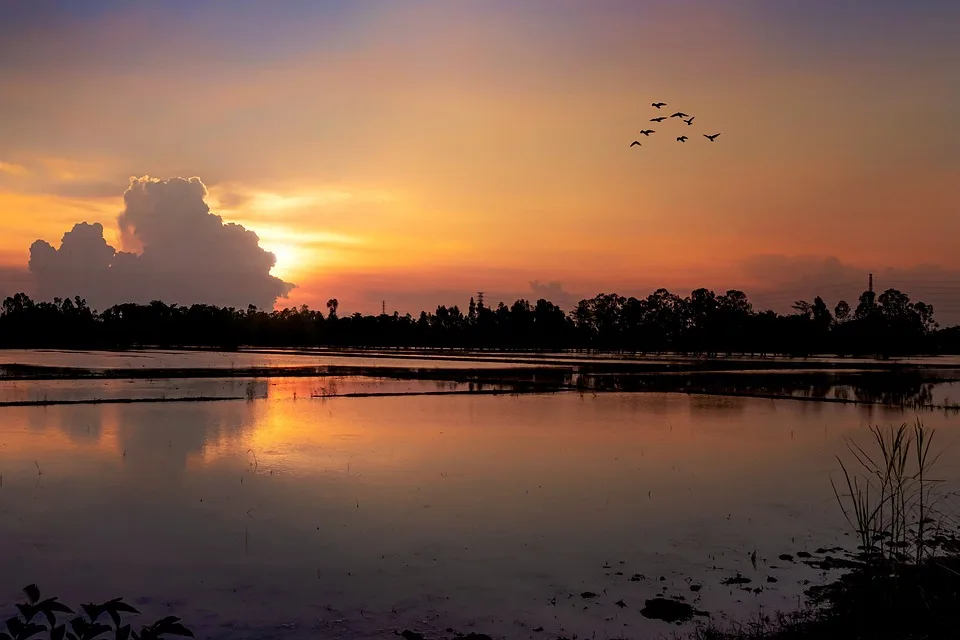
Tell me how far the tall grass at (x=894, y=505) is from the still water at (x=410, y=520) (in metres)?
0.55

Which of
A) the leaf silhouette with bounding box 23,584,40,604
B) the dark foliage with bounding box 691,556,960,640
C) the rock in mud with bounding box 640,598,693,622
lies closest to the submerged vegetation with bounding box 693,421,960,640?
the dark foliage with bounding box 691,556,960,640

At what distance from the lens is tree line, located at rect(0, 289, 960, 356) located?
12719 cm

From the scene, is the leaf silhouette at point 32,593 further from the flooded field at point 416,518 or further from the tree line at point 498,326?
the tree line at point 498,326

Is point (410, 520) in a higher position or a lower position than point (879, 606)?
lower

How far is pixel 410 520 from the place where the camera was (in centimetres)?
980

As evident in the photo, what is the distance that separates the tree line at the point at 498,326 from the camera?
127 metres

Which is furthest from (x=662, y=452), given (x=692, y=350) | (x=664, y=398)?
(x=692, y=350)

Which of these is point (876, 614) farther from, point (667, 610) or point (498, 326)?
point (498, 326)

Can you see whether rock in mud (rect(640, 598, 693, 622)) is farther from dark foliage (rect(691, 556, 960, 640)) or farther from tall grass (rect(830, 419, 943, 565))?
tall grass (rect(830, 419, 943, 565))

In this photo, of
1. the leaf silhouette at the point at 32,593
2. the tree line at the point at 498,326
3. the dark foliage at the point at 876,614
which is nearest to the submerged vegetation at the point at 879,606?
the dark foliage at the point at 876,614

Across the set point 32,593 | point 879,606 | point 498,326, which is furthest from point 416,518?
point 498,326

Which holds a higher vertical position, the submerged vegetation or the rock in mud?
the submerged vegetation

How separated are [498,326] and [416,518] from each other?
14307cm

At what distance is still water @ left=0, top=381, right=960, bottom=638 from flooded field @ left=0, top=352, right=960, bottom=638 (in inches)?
1.5
